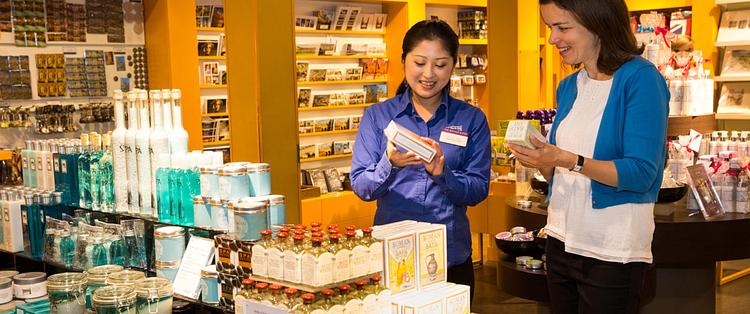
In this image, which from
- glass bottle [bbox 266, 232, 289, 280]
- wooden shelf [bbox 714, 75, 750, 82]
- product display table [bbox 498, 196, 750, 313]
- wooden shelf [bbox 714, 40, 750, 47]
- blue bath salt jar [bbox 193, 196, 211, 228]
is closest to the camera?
glass bottle [bbox 266, 232, 289, 280]

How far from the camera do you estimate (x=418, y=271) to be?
2139 mm

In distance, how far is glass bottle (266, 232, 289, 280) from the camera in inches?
79.4

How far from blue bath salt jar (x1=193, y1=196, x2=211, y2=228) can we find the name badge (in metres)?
0.86

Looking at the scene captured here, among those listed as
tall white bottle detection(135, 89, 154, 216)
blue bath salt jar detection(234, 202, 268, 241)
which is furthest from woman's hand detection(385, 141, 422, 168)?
tall white bottle detection(135, 89, 154, 216)

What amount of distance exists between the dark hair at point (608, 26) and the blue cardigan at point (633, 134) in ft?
0.11

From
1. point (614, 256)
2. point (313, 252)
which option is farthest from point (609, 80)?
point (313, 252)

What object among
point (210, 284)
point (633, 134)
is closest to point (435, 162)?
point (633, 134)

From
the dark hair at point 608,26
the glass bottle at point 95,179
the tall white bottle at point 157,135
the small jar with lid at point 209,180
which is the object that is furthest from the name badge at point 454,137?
the glass bottle at point 95,179

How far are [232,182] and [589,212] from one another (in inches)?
46.3

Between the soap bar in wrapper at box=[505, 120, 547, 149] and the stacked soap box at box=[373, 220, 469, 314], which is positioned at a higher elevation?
the soap bar in wrapper at box=[505, 120, 547, 149]

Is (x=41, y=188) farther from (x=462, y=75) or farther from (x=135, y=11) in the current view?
(x=462, y=75)

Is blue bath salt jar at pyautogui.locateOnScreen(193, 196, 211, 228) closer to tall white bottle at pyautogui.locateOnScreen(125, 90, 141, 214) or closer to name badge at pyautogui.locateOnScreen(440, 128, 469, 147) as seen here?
tall white bottle at pyautogui.locateOnScreen(125, 90, 141, 214)

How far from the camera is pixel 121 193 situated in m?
3.26

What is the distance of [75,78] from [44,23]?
537mm
